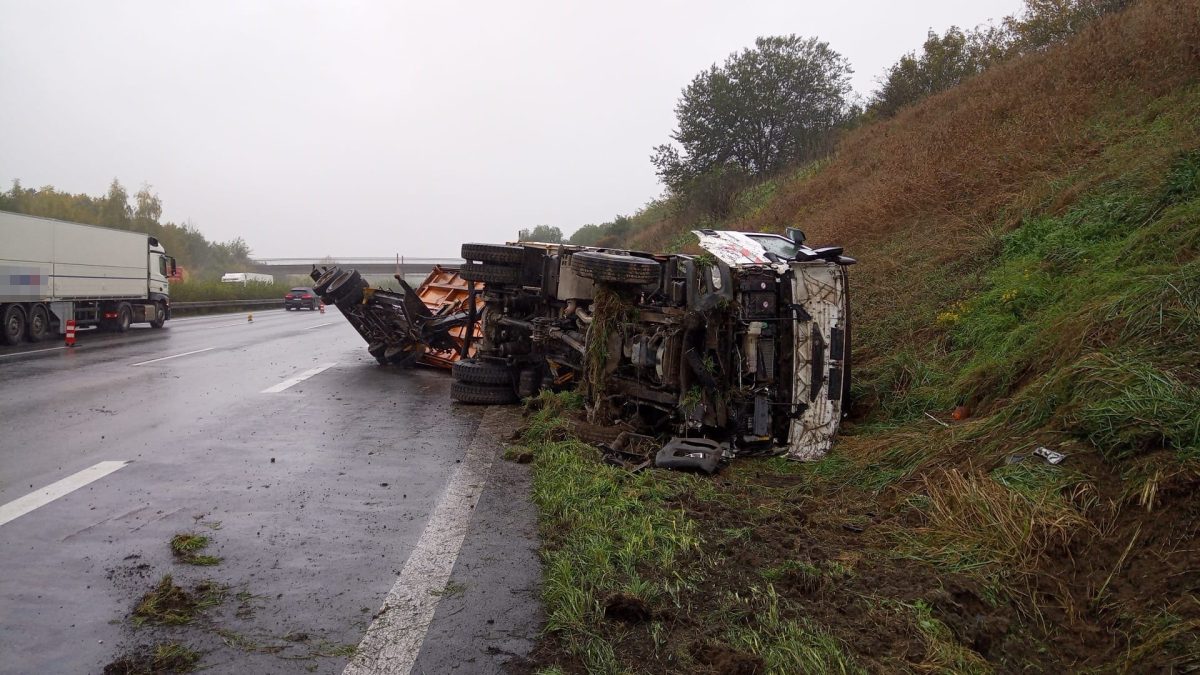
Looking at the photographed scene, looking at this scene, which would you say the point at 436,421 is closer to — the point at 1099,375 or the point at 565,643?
the point at 565,643

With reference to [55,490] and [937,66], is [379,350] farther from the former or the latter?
[937,66]

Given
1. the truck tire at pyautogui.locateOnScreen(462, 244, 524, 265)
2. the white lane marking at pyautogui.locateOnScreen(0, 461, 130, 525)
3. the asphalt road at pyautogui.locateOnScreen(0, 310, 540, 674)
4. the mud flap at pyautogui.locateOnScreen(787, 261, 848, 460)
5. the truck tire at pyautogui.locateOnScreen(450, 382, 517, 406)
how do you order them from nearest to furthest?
the asphalt road at pyautogui.locateOnScreen(0, 310, 540, 674) → the white lane marking at pyautogui.locateOnScreen(0, 461, 130, 525) → the mud flap at pyautogui.locateOnScreen(787, 261, 848, 460) → the truck tire at pyautogui.locateOnScreen(462, 244, 524, 265) → the truck tire at pyautogui.locateOnScreen(450, 382, 517, 406)

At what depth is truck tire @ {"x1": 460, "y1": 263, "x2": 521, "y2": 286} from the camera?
9.66 meters

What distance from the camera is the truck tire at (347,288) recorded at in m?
13.2

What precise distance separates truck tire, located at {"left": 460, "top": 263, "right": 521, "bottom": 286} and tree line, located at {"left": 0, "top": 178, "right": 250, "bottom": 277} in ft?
101

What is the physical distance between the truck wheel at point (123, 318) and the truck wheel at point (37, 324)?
11.2ft

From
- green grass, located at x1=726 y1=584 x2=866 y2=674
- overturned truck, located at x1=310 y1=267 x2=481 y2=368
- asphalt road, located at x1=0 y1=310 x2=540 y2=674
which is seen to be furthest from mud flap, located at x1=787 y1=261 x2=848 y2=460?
overturned truck, located at x1=310 y1=267 x2=481 y2=368

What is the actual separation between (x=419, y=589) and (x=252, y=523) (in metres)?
1.67

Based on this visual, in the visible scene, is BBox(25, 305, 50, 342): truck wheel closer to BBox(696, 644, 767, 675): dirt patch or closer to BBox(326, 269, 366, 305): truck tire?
BBox(326, 269, 366, 305): truck tire

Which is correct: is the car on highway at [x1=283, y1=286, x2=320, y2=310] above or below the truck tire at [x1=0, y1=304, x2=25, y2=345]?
above

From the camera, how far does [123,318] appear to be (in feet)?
76.8

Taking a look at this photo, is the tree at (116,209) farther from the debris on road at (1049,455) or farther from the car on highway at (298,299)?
the debris on road at (1049,455)

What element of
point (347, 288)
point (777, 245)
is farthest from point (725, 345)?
A: point (347, 288)

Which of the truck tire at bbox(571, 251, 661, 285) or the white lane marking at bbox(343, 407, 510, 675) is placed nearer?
the white lane marking at bbox(343, 407, 510, 675)
